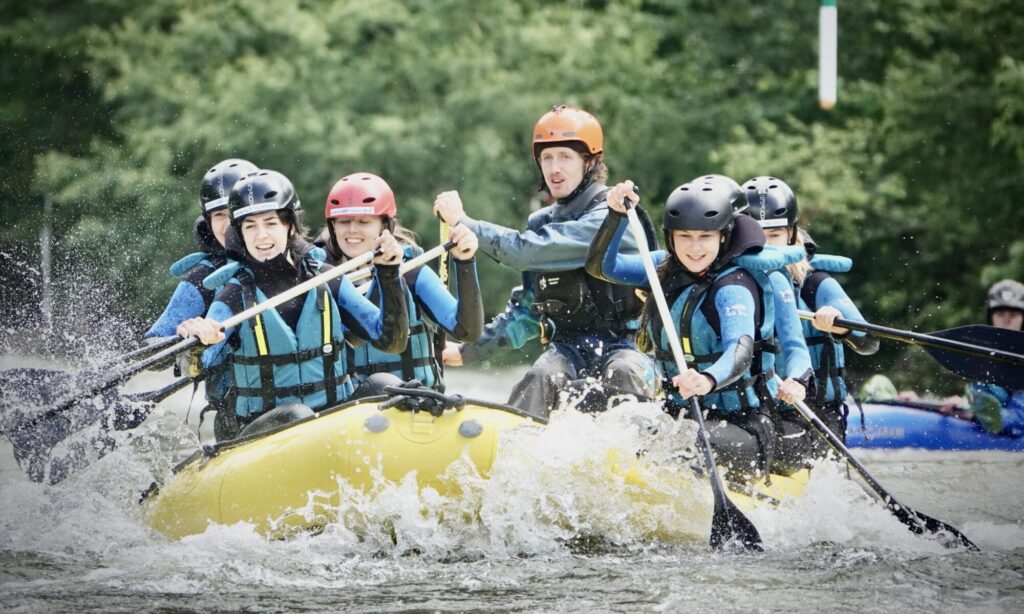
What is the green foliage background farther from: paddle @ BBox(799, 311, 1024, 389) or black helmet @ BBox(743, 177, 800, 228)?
black helmet @ BBox(743, 177, 800, 228)

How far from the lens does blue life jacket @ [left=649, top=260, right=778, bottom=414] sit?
5926mm

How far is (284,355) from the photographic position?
6.08 m

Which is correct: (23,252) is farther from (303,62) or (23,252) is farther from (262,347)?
(262,347)

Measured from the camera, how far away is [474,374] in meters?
16.9

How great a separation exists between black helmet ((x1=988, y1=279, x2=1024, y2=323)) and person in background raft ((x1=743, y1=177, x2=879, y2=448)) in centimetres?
337

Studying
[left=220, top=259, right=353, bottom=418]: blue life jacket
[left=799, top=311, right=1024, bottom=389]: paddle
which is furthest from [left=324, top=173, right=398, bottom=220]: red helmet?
[left=799, top=311, right=1024, bottom=389]: paddle

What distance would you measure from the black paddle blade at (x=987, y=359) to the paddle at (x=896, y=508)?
0.89 metres

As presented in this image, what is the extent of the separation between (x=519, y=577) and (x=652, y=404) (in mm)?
903

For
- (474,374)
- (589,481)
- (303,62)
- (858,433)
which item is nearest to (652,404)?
(589,481)

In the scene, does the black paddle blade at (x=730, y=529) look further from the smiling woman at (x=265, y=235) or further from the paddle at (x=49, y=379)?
the paddle at (x=49, y=379)

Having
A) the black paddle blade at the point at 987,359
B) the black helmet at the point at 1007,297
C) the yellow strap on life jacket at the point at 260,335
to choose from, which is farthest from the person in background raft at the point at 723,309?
the black helmet at the point at 1007,297

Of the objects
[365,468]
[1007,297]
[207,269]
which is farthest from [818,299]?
[1007,297]

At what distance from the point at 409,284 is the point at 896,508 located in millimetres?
2487

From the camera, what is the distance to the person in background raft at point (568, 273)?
20.6 feet
